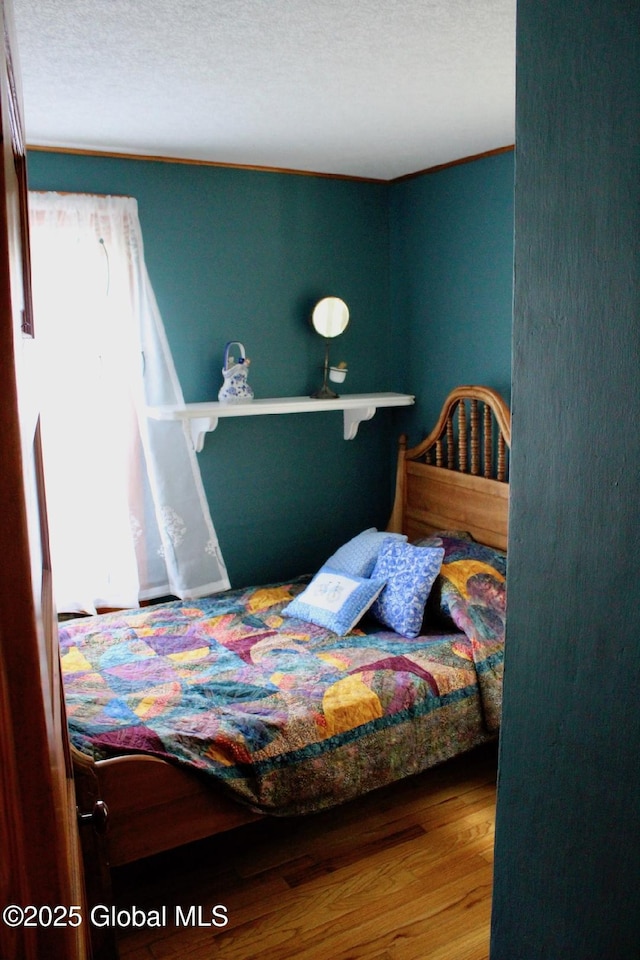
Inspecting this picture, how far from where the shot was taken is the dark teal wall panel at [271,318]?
11.6 feet

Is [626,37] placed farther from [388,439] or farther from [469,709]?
[388,439]

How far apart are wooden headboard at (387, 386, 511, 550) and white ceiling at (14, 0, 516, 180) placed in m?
1.12

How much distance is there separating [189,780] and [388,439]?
2.42 m

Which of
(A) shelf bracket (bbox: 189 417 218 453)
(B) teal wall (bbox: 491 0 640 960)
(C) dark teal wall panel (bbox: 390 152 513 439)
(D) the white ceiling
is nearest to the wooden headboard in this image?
(C) dark teal wall panel (bbox: 390 152 513 439)

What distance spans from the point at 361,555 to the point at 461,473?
60 cm

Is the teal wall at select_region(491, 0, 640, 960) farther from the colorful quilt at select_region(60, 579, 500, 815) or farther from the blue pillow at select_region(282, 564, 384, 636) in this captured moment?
the blue pillow at select_region(282, 564, 384, 636)

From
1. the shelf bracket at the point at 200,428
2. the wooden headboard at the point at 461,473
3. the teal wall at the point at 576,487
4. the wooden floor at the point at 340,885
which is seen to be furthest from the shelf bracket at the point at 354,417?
the teal wall at the point at 576,487

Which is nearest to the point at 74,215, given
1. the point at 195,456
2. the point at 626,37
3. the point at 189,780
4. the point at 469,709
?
the point at 195,456

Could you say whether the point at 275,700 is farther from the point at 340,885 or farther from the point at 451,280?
the point at 451,280

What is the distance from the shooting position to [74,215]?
3242 mm

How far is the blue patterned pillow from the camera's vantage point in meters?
3.07

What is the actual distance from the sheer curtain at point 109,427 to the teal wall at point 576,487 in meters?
2.66

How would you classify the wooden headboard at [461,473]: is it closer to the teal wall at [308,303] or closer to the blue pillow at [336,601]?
the teal wall at [308,303]

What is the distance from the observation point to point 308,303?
3936 millimetres
